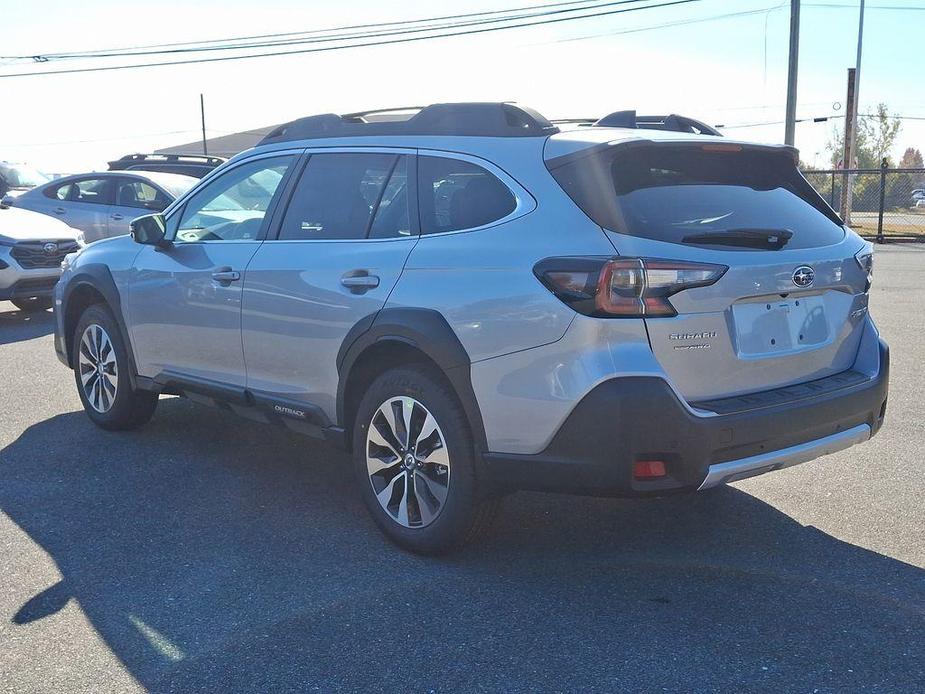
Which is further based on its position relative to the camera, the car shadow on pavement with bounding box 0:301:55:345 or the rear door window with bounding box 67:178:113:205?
the rear door window with bounding box 67:178:113:205

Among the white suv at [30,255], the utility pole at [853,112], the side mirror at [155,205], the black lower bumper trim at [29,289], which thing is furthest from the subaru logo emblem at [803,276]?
the utility pole at [853,112]

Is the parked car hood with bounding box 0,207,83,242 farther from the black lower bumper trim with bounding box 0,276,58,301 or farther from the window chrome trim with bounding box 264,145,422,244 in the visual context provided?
the window chrome trim with bounding box 264,145,422,244

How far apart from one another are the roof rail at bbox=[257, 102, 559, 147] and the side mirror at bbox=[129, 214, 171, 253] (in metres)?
0.89

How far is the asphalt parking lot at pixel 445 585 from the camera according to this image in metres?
3.54

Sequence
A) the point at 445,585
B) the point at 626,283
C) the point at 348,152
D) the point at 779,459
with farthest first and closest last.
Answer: the point at 348,152 → the point at 445,585 → the point at 779,459 → the point at 626,283

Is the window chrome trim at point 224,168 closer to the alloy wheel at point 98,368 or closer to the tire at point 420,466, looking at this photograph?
the alloy wheel at point 98,368

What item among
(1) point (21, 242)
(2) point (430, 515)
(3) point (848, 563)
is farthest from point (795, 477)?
(1) point (21, 242)

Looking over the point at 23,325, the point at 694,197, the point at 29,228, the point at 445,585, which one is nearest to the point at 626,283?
the point at 694,197

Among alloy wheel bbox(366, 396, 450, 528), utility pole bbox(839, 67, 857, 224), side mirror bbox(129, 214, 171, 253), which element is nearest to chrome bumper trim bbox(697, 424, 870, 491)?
alloy wheel bbox(366, 396, 450, 528)

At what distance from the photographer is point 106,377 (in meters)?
6.74

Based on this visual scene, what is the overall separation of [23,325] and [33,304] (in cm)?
170

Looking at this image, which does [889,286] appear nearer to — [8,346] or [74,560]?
[8,346]

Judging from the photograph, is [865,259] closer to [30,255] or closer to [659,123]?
[659,123]

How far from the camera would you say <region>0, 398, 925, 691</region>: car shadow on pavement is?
3533 mm
